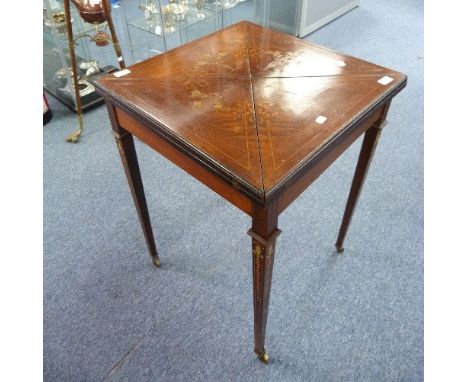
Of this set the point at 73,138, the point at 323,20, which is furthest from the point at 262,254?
the point at 323,20

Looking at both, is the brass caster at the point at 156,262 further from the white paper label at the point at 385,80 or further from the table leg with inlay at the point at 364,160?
the white paper label at the point at 385,80

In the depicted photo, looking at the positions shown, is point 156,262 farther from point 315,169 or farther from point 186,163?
point 315,169

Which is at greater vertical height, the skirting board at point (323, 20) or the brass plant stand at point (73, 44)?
the brass plant stand at point (73, 44)

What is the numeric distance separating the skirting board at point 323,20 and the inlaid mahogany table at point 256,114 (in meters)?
2.18

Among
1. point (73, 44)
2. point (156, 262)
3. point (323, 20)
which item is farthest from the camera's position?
point (323, 20)

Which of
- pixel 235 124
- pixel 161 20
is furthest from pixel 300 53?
pixel 161 20

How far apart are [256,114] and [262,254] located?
0.34 meters

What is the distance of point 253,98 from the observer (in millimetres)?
973

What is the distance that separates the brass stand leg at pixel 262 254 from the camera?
81 centimetres

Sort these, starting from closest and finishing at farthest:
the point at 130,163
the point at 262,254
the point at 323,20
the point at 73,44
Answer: the point at 262,254 → the point at 130,163 → the point at 73,44 → the point at 323,20

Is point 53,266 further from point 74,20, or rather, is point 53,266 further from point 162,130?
point 74,20

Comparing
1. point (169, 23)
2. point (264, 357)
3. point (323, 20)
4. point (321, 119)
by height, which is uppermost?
point (321, 119)

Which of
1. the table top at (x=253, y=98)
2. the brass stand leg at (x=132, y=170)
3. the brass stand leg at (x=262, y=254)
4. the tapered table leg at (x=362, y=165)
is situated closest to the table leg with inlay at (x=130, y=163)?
the brass stand leg at (x=132, y=170)

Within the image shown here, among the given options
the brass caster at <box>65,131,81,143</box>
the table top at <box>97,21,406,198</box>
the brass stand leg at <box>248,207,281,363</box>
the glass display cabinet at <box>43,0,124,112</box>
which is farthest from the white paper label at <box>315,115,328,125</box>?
the glass display cabinet at <box>43,0,124,112</box>
